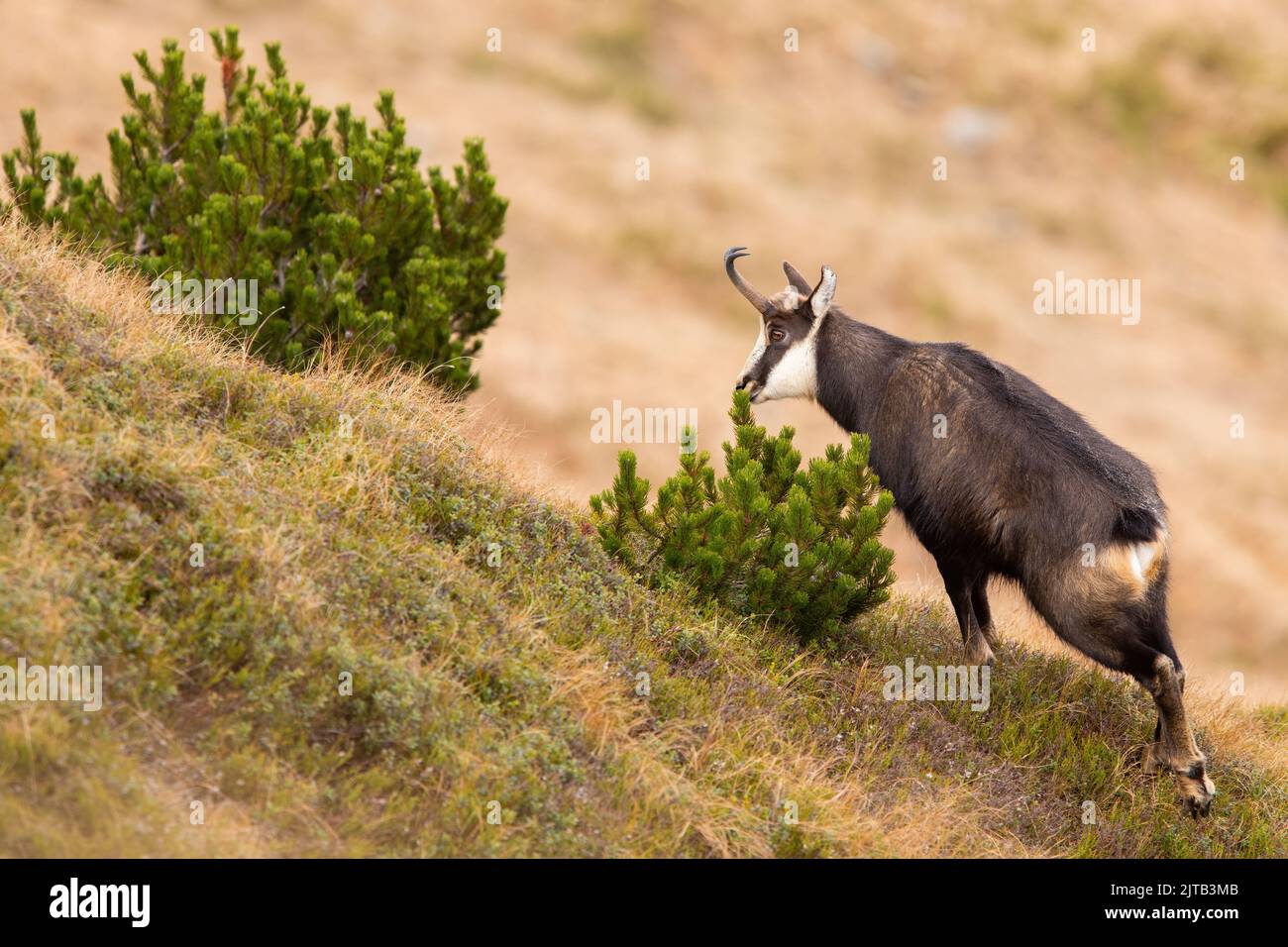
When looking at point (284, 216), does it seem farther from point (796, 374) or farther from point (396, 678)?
point (396, 678)

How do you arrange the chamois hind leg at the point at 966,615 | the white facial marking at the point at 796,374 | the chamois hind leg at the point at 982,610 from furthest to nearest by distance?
the white facial marking at the point at 796,374 < the chamois hind leg at the point at 982,610 < the chamois hind leg at the point at 966,615

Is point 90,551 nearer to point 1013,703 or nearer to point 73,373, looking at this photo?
point 73,373

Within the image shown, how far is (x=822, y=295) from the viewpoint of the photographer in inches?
415

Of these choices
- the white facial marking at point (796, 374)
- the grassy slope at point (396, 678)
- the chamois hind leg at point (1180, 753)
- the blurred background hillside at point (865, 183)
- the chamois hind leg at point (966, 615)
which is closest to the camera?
the grassy slope at point (396, 678)

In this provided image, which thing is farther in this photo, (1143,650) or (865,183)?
(865,183)

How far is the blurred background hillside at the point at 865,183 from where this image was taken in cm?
3119

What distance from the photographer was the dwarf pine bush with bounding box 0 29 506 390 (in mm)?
10859

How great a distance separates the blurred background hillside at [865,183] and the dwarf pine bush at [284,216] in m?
14.8

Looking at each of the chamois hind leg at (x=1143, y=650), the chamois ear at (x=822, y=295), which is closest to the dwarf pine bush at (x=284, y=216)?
the chamois ear at (x=822, y=295)

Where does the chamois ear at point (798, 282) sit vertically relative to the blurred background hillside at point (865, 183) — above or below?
below

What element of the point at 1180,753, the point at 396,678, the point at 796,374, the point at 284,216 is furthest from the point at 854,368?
the point at 284,216

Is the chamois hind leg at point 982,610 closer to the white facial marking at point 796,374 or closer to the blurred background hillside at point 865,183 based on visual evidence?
the white facial marking at point 796,374

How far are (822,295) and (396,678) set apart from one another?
4701mm
